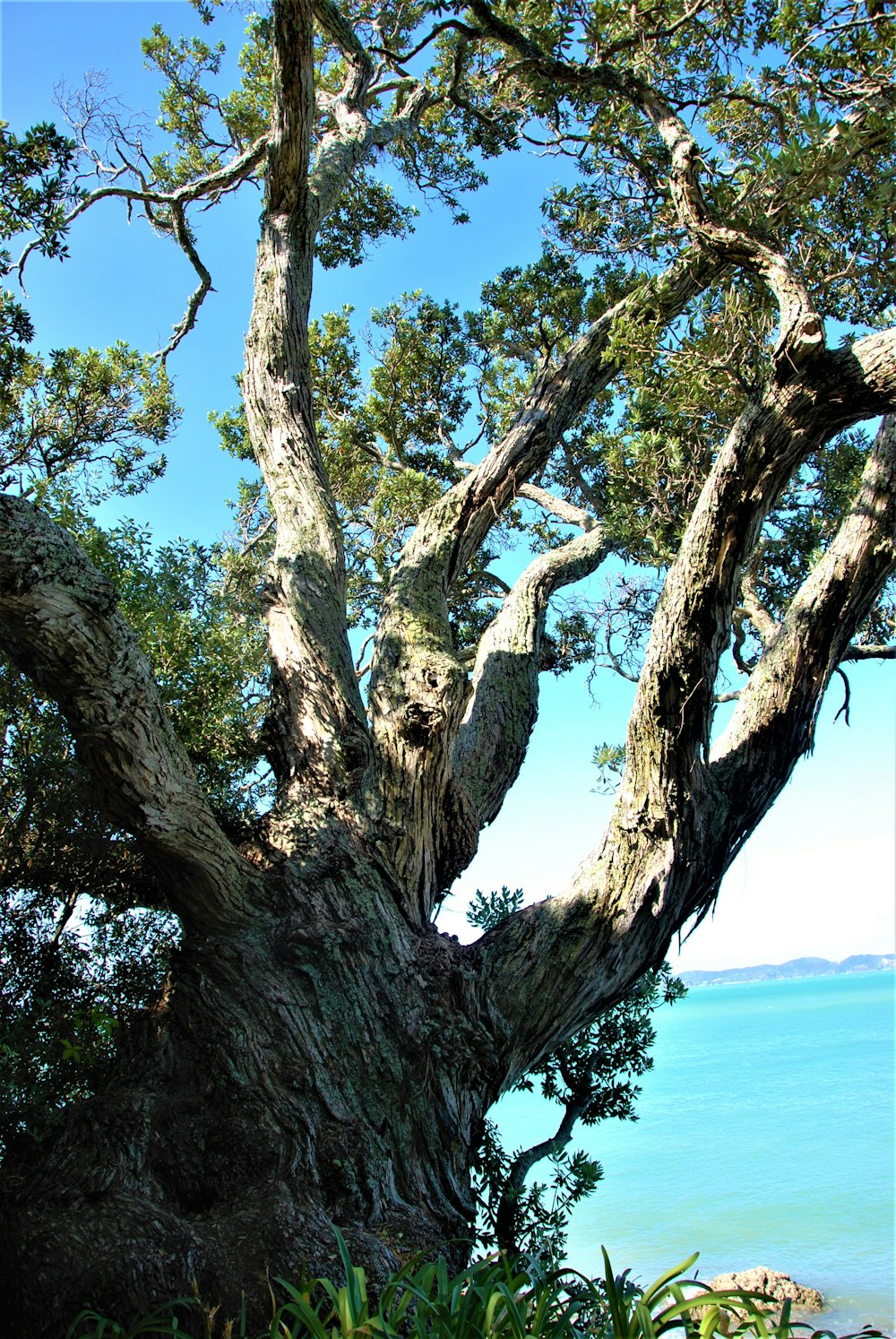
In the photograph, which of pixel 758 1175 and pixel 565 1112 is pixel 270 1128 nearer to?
pixel 565 1112

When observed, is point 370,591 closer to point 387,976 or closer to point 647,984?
point 647,984

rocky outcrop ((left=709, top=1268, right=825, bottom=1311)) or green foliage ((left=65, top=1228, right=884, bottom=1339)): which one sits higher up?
green foliage ((left=65, top=1228, right=884, bottom=1339))

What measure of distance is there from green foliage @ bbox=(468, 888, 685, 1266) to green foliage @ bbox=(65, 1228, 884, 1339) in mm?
1375

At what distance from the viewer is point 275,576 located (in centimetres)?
484

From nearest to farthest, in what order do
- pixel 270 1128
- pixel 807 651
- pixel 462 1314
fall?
pixel 462 1314, pixel 270 1128, pixel 807 651

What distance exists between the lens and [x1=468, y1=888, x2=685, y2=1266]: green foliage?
4.14 meters

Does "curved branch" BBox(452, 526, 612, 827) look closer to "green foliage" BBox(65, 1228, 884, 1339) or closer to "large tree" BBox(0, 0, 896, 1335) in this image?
"large tree" BBox(0, 0, 896, 1335)

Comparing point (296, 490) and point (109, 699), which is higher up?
point (296, 490)

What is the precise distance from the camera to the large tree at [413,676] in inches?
119

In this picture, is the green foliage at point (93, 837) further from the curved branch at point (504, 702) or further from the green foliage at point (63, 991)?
the curved branch at point (504, 702)

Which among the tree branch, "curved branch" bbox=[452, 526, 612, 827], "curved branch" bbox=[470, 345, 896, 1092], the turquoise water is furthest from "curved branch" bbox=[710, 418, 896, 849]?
the turquoise water

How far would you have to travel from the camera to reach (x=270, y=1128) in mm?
3066

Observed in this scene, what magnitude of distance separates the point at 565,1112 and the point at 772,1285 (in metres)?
6.14

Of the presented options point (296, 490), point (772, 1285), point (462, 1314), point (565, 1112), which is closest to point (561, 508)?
point (296, 490)
